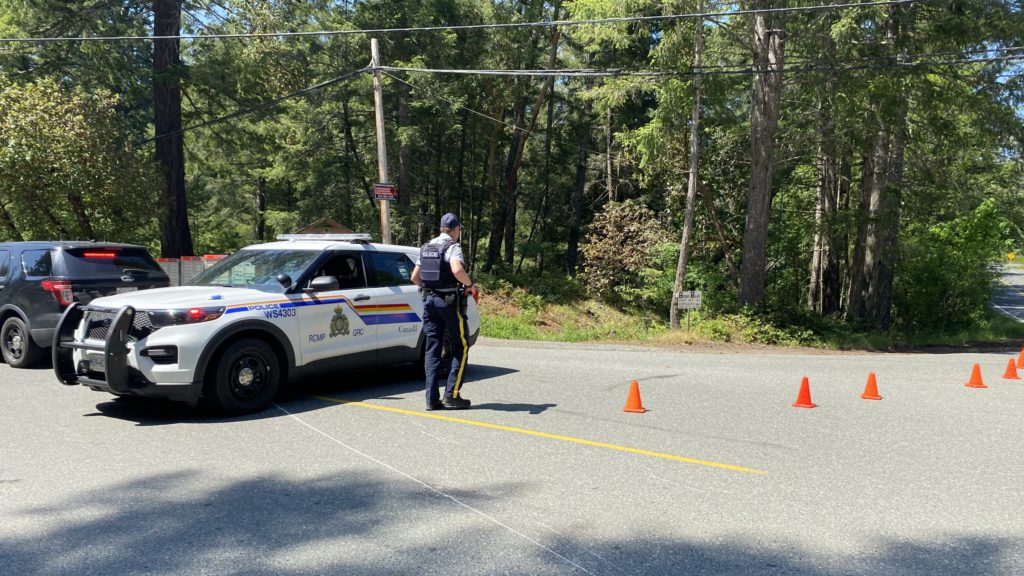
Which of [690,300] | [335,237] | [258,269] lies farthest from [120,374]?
[690,300]

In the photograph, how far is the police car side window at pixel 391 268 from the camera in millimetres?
8688

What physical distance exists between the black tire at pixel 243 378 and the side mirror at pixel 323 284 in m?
0.77

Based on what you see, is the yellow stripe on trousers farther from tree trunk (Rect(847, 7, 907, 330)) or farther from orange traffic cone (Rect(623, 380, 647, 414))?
tree trunk (Rect(847, 7, 907, 330))

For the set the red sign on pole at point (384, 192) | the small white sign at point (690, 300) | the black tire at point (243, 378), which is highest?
the red sign on pole at point (384, 192)

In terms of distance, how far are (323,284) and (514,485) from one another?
3.43 meters

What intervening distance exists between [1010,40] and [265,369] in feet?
58.2

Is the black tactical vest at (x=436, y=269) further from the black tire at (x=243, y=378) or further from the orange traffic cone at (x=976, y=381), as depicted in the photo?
the orange traffic cone at (x=976, y=381)

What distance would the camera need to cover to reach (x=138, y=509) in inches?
181

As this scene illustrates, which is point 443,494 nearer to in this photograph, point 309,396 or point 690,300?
point 309,396

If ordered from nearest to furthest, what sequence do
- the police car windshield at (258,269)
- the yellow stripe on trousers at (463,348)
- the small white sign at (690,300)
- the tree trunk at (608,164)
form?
the yellow stripe on trousers at (463,348)
the police car windshield at (258,269)
the small white sign at (690,300)
the tree trunk at (608,164)

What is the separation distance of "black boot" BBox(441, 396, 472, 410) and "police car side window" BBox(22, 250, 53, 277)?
620cm

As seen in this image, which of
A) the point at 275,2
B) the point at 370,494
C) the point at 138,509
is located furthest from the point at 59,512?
the point at 275,2

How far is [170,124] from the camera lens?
69.6 ft

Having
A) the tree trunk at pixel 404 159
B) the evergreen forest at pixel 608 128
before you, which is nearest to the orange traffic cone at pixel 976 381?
the evergreen forest at pixel 608 128
